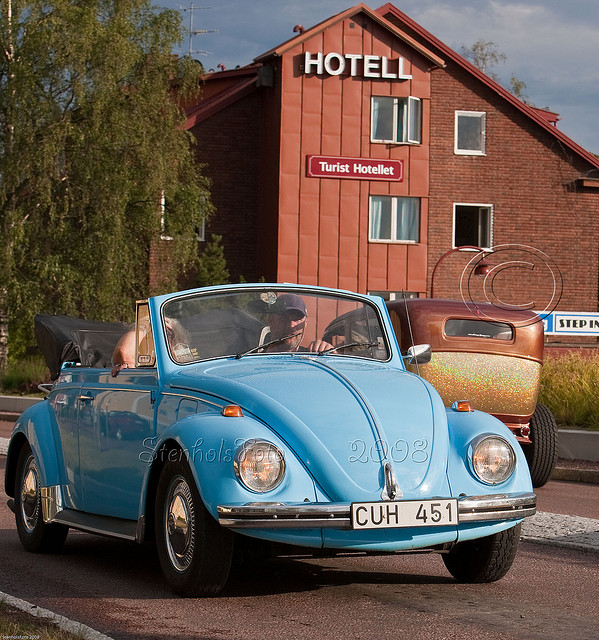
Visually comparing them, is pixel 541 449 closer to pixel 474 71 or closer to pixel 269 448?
pixel 269 448

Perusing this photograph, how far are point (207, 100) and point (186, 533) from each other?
36257mm

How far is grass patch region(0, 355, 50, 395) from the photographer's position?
31.9m

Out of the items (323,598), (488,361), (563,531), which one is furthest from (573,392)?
(323,598)

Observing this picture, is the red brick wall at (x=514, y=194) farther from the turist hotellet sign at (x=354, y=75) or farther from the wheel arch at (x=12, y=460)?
the wheel arch at (x=12, y=460)

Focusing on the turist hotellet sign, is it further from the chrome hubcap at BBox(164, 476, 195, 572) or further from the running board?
the chrome hubcap at BBox(164, 476, 195, 572)

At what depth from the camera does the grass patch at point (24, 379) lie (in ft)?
105

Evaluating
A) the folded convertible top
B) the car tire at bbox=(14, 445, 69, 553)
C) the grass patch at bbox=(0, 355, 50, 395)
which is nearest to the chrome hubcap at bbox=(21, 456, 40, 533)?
the car tire at bbox=(14, 445, 69, 553)

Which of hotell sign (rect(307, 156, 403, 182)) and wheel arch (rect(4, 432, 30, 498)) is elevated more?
hotell sign (rect(307, 156, 403, 182))

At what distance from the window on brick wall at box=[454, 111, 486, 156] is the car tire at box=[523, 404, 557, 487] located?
1074 inches

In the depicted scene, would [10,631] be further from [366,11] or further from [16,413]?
[366,11]

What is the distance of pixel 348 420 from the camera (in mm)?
5945

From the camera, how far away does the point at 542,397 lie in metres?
18.5

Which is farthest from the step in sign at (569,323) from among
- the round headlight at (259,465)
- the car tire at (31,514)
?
the round headlight at (259,465)

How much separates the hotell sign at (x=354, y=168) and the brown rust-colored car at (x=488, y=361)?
2456 centimetres
